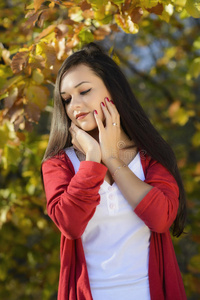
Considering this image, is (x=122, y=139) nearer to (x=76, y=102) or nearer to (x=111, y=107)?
(x=111, y=107)

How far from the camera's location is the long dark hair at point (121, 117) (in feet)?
5.36

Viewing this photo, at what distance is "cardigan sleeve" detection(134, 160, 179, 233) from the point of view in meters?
1.41

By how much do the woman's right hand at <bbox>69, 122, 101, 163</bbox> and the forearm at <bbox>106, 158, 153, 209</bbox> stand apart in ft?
0.19

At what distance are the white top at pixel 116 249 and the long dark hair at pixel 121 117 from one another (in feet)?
0.80

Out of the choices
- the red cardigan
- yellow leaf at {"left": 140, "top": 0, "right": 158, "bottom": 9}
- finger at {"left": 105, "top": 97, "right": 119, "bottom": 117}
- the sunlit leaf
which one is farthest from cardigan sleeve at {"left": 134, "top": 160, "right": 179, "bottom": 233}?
the sunlit leaf

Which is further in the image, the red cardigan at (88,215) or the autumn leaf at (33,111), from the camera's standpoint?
the autumn leaf at (33,111)

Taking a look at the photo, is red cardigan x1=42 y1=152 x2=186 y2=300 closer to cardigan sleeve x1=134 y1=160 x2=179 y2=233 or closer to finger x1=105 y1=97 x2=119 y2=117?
cardigan sleeve x1=134 y1=160 x2=179 y2=233

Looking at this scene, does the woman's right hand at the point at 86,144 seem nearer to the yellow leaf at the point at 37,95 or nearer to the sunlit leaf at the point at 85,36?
the yellow leaf at the point at 37,95

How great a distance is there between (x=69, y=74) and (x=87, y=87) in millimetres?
99

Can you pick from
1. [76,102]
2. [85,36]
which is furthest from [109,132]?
[85,36]

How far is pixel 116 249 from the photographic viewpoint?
1464 millimetres

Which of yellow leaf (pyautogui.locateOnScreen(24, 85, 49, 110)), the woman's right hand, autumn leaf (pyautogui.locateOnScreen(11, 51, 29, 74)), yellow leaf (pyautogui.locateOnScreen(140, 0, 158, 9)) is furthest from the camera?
yellow leaf (pyautogui.locateOnScreen(24, 85, 49, 110))

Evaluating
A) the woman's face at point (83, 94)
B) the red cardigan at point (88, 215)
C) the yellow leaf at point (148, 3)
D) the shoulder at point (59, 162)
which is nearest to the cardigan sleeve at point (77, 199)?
the red cardigan at point (88, 215)

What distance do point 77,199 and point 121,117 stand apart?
46cm
